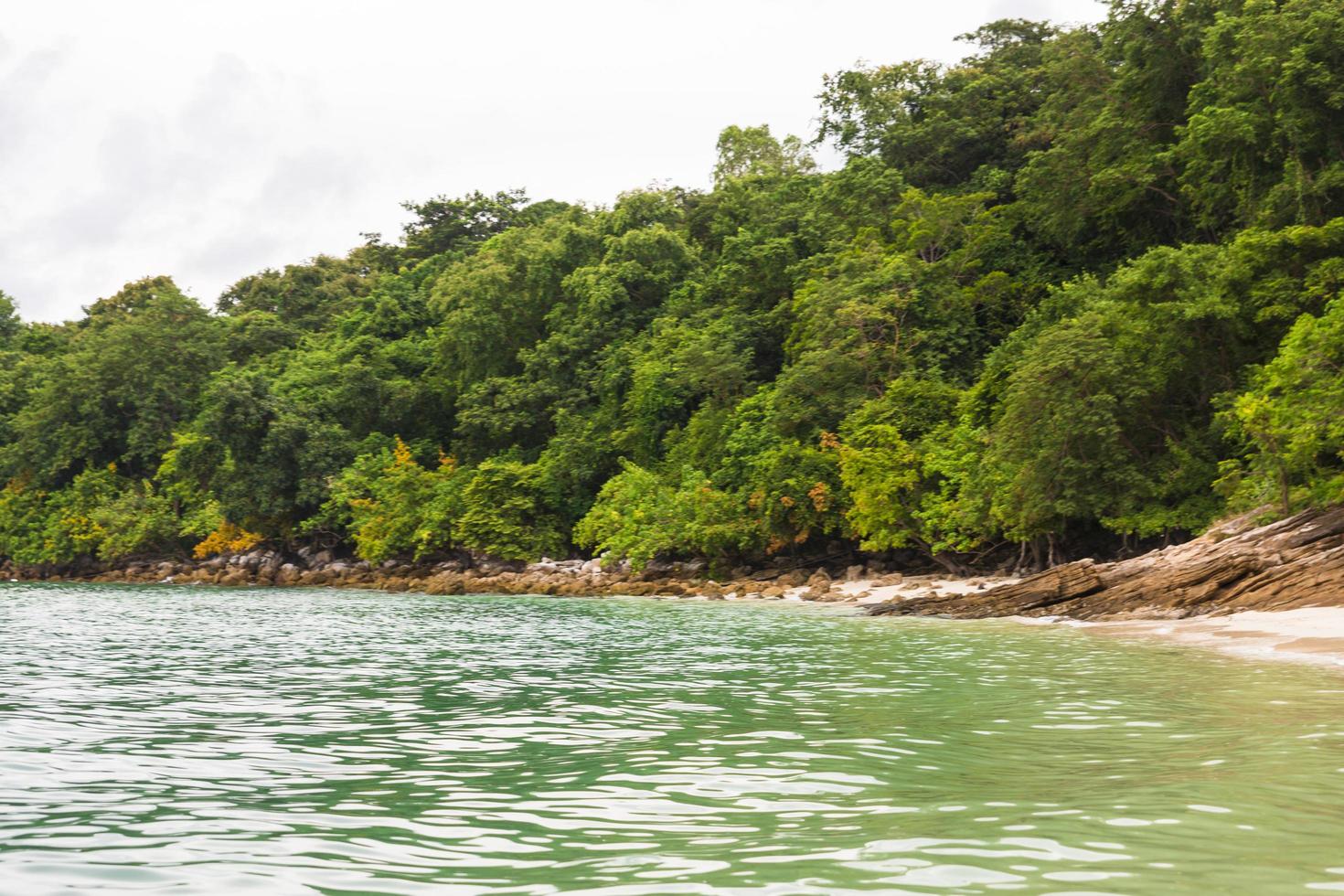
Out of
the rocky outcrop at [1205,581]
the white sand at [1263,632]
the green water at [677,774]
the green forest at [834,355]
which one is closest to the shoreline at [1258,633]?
the white sand at [1263,632]

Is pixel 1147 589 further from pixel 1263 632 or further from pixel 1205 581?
pixel 1263 632

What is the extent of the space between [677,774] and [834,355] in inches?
1266

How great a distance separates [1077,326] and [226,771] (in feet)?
86.1

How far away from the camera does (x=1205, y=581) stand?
21.3 meters

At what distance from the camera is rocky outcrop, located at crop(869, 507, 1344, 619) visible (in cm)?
1948

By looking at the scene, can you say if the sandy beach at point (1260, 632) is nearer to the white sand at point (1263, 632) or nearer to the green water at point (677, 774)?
the white sand at point (1263, 632)

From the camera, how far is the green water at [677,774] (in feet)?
16.8

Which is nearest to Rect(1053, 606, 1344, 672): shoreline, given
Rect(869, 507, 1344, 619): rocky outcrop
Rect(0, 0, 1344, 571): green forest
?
Rect(869, 507, 1344, 619): rocky outcrop

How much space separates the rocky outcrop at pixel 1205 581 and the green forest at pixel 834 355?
3.72 feet

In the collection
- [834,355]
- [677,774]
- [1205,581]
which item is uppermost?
[834,355]

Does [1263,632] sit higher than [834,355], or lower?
lower

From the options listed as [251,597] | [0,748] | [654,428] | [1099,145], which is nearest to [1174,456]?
[1099,145]

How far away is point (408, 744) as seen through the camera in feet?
29.3

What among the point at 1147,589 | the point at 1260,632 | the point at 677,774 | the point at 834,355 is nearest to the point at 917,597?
the point at 1147,589
